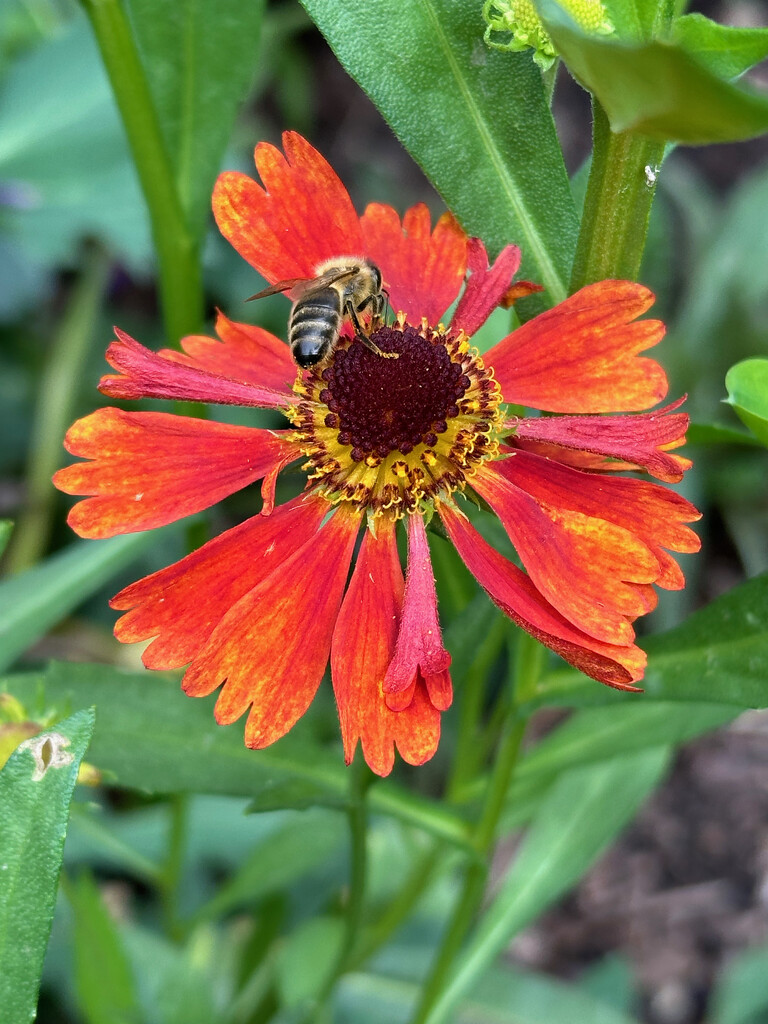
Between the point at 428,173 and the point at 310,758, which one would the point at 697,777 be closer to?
the point at 310,758

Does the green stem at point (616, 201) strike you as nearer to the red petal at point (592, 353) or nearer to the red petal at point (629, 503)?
the red petal at point (592, 353)

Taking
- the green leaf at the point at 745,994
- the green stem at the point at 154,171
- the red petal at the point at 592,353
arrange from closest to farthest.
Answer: the red petal at the point at 592,353 → the green stem at the point at 154,171 → the green leaf at the point at 745,994

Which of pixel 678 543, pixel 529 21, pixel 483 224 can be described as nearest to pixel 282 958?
pixel 678 543

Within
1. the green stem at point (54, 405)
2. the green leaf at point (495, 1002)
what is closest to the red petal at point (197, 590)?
the green leaf at point (495, 1002)

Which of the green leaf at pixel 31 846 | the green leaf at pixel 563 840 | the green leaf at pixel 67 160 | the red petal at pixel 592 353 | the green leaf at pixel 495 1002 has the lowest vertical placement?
the green leaf at pixel 495 1002

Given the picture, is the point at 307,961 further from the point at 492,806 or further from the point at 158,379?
the point at 158,379

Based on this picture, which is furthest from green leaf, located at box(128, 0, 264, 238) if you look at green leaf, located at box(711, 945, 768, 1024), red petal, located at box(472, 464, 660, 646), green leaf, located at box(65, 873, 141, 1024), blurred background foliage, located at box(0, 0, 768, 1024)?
green leaf, located at box(711, 945, 768, 1024)
